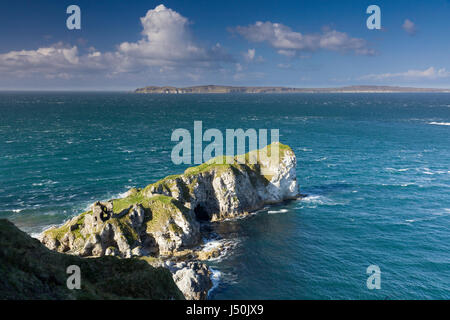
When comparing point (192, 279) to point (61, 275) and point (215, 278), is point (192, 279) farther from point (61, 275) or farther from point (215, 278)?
point (61, 275)

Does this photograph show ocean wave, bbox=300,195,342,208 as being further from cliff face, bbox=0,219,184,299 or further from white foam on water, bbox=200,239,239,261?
cliff face, bbox=0,219,184,299

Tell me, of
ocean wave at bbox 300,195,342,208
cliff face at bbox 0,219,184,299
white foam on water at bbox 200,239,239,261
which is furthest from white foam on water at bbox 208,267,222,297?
ocean wave at bbox 300,195,342,208

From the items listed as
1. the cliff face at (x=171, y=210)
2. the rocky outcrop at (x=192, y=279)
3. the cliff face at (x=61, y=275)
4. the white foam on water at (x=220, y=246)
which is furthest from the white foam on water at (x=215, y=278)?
the cliff face at (x=61, y=275)

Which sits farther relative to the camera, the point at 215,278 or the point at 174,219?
the point at 174,219

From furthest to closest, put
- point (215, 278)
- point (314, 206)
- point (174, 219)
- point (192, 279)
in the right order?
point (314, 206) < point (174, 219) < point (215, 278) < point (192, 279)

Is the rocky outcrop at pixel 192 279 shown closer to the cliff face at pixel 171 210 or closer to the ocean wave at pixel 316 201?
the cliff face at pixel 171 210

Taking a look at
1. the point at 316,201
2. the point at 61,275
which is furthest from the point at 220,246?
the point at 61,275
